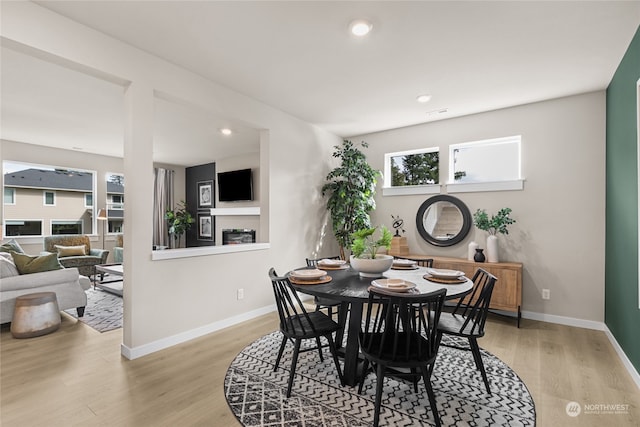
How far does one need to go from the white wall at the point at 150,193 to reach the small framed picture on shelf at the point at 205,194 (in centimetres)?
422

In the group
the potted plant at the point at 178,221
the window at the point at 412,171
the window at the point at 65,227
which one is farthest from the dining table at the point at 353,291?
the window at the point at 65,227

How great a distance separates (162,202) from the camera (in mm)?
7996

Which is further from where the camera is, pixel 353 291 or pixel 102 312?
pixel 102 312

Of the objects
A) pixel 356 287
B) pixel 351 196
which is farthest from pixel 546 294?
pixel 356 287

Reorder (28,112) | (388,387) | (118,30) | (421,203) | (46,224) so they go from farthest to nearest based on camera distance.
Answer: (46,224), (421,203), (28,112), (118,30), (388,387)

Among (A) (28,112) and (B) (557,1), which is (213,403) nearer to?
(B) (557,1)

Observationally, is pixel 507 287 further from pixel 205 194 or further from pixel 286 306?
pixel 205 194

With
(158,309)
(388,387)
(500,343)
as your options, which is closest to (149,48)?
(158,309)

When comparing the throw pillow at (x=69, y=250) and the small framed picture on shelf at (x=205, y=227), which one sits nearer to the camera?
the throw pillow at (x=69, y=250)

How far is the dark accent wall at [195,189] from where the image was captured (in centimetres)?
782

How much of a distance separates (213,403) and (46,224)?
654cm

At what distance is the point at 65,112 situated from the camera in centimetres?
411

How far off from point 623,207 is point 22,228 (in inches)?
354

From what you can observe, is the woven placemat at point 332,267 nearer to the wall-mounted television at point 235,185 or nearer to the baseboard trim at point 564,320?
the baseboard trim at point 564,320
